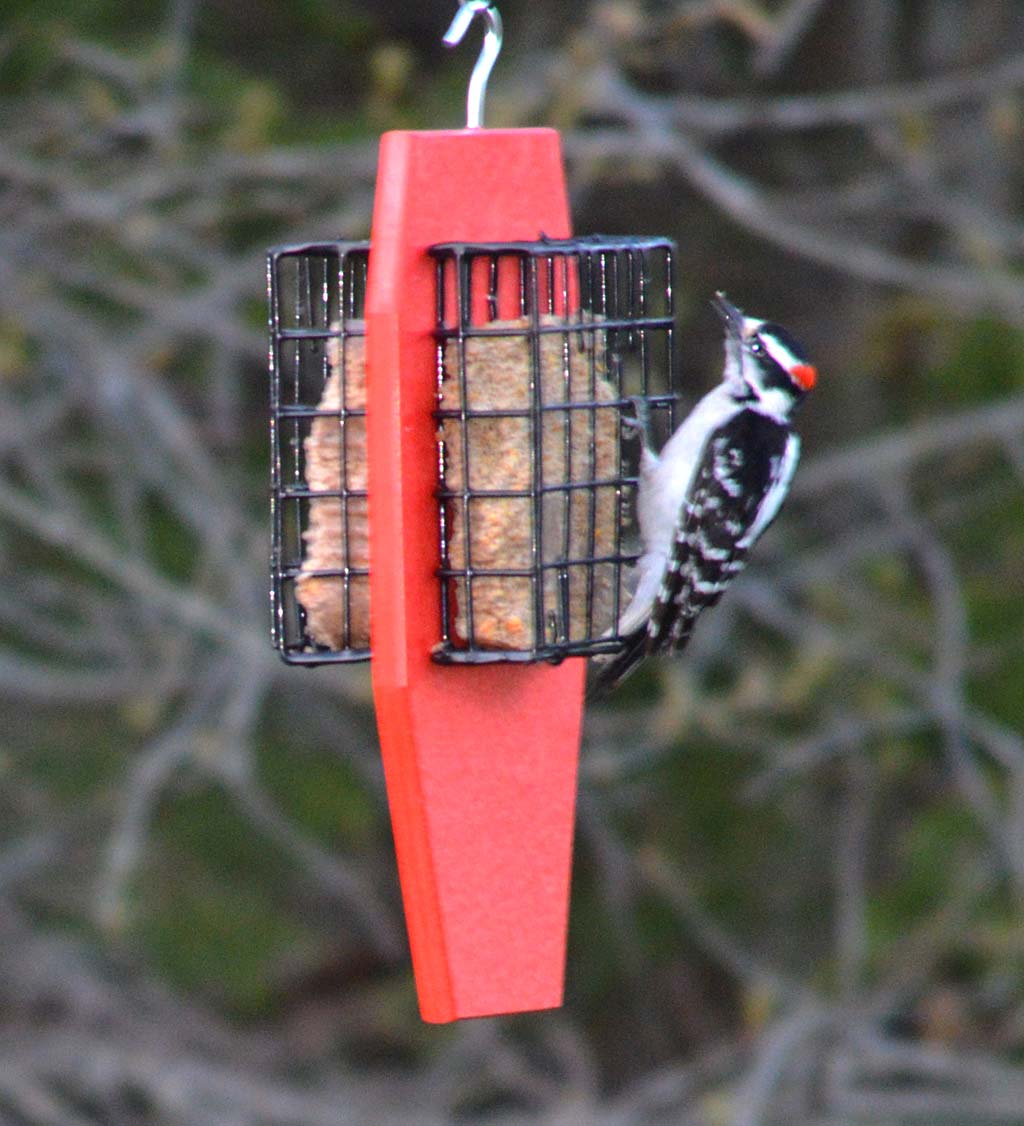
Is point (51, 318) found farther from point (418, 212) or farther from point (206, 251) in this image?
point (418, 212)

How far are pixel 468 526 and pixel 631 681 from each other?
4.73 m

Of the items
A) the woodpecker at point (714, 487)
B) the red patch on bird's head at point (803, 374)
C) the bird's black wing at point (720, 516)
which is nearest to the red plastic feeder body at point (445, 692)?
the woodpecker at point (714, 487)

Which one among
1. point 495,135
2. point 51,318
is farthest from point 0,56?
point 495,135

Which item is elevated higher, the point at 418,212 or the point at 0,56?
the point at 0,56

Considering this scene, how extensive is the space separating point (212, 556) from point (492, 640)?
3.26 metres

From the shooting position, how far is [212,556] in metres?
6.12

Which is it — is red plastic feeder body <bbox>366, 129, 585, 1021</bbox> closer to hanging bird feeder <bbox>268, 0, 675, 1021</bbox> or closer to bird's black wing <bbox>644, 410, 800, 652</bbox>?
hanging bird feeder <bbox>268, 0, 675, 1021</bbox>

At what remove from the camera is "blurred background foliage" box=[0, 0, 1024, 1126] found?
20.1ft

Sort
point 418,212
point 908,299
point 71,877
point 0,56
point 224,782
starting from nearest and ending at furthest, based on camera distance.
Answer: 1. point 418,212
2. point 0,56
3. point 224,782
4. point 71,877
5. point 908,299

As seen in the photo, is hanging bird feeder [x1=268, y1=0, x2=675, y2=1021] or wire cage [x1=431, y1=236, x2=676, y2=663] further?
wire cage [x1=431, y1=236, x2=676, y2=663]

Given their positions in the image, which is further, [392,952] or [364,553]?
[392,952]

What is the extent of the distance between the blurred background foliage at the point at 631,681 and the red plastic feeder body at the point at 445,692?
2467mm

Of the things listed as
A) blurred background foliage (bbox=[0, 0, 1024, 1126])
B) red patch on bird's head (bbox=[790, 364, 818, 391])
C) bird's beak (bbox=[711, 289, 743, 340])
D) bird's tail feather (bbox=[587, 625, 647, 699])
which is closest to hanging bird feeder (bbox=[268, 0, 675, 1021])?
bird's tail feather (bbox=[587, 625, 647, 699])

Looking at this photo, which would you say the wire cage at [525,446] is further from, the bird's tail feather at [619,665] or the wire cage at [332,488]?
the bird's tail feather at [619,665]
